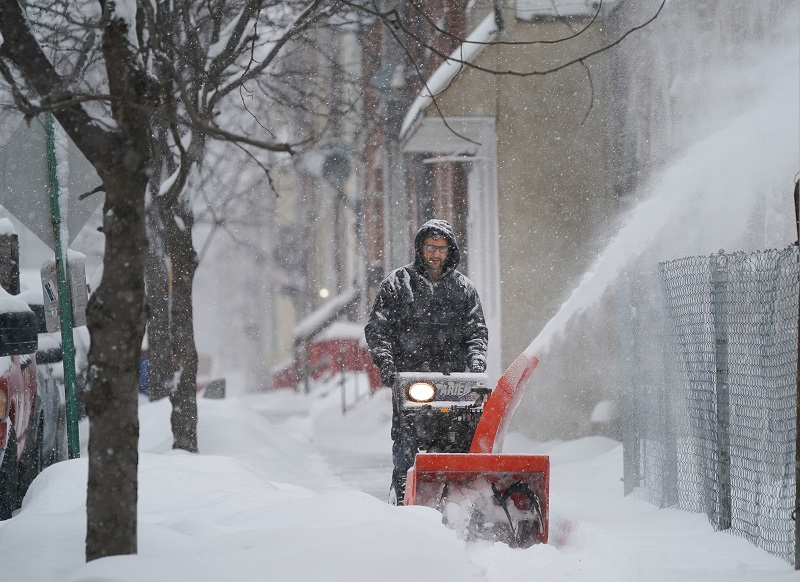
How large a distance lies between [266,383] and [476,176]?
4424cm

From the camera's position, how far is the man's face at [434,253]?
6.88m

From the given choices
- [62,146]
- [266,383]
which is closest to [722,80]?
[62,146]

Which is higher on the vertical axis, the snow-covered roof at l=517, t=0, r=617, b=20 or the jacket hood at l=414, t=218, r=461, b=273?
the snow-covered roof at l=517, t=0, r=617, b=20

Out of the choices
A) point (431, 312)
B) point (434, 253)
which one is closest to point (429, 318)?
point (431, 312)

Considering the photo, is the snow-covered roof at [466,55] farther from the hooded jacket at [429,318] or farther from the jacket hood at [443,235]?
the hooded jacket at [429,318]

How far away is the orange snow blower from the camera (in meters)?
5.56

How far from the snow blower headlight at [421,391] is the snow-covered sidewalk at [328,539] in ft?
2.74

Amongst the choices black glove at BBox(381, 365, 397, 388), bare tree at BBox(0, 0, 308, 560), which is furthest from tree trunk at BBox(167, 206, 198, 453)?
bare tree at BBox(0, 0, 308, 560)

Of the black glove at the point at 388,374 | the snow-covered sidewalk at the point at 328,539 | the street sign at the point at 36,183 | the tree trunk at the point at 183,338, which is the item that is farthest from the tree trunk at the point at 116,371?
the tree trunk at the point at 183,338

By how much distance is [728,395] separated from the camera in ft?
20.0

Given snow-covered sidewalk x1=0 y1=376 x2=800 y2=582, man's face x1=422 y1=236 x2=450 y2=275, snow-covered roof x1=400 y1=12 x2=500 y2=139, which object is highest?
snow-covered roof x1=400 y1=12 x2=500 y2=139

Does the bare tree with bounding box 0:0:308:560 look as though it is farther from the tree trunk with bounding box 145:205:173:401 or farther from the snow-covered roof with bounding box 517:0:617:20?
the tree trunk with bounding box 145:205:173:401

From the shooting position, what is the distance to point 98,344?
3.62 meters

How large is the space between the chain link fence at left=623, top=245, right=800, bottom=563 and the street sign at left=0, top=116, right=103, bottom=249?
410 centimetres
